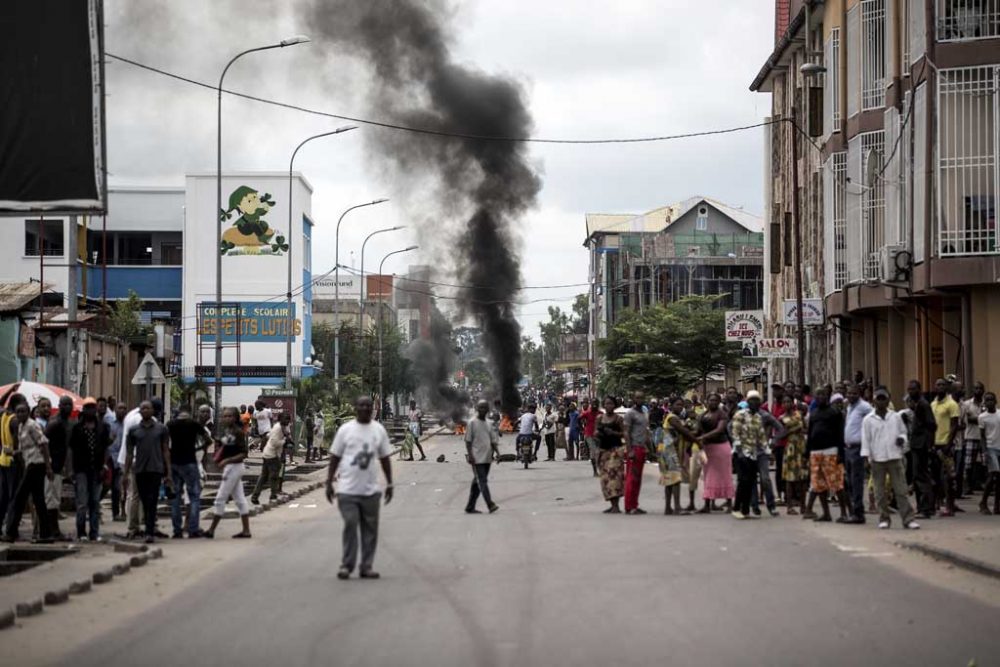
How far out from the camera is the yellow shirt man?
1917 cm

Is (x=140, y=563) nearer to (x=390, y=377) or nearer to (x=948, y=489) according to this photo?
(x=948, y=489)

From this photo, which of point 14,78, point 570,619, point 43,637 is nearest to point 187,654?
point 43,637

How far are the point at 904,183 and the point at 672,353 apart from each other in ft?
106

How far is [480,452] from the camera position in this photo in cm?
2072

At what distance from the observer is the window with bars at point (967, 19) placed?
25344 mm

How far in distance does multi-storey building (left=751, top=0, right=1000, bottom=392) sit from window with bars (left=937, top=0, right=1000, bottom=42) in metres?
0.02

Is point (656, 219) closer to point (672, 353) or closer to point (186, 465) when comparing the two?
point (672, 353)

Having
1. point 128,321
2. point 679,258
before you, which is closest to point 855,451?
point 128,321

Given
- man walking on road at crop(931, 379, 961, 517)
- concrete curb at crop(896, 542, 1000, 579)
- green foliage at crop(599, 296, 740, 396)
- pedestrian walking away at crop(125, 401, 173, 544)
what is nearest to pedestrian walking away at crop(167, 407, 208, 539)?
pedestrian walking away at crop(125, 401, 173, 544)

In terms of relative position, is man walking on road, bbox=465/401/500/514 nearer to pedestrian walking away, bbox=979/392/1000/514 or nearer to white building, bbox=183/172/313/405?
pedestrian walking away, bbox=979/392/1000/514

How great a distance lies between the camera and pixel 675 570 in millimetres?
13148

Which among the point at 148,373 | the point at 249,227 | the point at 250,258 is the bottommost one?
the point at 148,373

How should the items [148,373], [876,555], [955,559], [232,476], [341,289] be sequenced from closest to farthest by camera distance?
1. [955,559]
2. [876,555]
3. [232,476]
4. [148,373]
5. [341,289]

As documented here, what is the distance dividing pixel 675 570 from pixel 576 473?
68.7 ft
